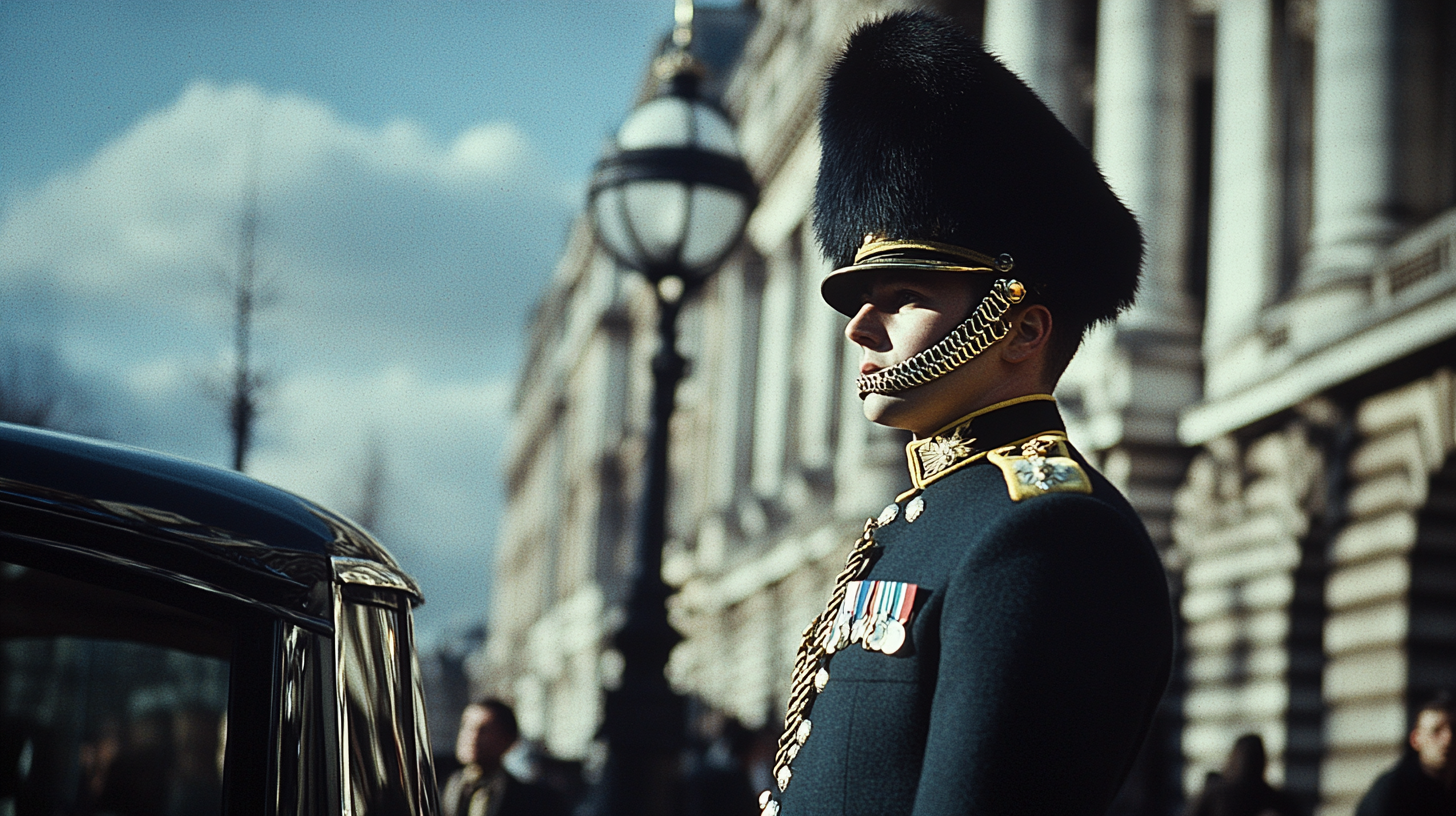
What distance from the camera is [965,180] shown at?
99.1 inches

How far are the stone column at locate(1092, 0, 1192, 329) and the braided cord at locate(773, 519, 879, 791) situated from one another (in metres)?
17.4

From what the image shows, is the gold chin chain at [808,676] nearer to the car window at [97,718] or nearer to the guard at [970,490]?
the guard at [970,490]

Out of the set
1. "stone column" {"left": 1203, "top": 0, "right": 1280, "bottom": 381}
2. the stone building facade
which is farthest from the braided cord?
"stone column" {"left": 1203, "top": 0, "right": 1280, "bottom": 381}

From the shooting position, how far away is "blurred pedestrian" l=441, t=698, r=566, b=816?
23.4 feet

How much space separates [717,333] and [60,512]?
133 feet

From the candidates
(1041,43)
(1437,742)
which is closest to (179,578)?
(1437,742)

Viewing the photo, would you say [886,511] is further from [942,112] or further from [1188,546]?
[1188,546]

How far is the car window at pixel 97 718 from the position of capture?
10.2ft

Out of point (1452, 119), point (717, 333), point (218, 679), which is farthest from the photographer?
point (717, 333)

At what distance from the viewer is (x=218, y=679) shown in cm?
295

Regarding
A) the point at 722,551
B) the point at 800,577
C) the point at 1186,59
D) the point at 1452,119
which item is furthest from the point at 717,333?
the point at 1452,119

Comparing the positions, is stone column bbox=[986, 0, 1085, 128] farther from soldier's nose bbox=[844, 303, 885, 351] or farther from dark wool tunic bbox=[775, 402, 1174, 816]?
dark wool tunic bbox=[775, 402, 1174, 816]

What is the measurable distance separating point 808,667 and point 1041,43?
20.0m

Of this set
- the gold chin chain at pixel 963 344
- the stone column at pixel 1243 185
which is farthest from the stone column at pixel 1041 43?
the gold chin chain at pixel 963 344
